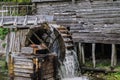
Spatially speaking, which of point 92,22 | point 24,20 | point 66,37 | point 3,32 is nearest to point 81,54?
point 66,37

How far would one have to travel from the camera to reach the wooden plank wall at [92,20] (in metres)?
18.8

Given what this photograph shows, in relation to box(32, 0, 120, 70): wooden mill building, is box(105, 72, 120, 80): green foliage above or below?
below

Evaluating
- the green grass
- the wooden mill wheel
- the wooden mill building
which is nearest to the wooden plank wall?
the wooden mill building

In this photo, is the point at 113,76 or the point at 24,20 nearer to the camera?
the point at 113,76

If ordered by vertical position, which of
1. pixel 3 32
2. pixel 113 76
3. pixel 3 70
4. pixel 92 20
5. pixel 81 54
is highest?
pixel 92 20

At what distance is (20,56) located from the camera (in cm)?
1608

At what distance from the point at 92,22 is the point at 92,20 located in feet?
0.38

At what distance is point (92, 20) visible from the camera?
64.4 ft

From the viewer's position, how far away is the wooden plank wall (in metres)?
18.8

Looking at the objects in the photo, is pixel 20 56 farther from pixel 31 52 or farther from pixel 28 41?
pixel 28 41

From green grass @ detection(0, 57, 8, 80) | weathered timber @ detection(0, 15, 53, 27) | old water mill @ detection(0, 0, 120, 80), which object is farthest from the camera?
weathered timber @ detection(0, 15, 53, 27)

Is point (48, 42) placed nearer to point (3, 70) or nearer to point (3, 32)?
point (3, 70)

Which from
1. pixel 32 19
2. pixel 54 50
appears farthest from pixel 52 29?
pixel 32 19

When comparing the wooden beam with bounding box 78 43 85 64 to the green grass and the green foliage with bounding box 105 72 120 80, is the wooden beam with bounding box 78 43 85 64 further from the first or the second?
the green grass
